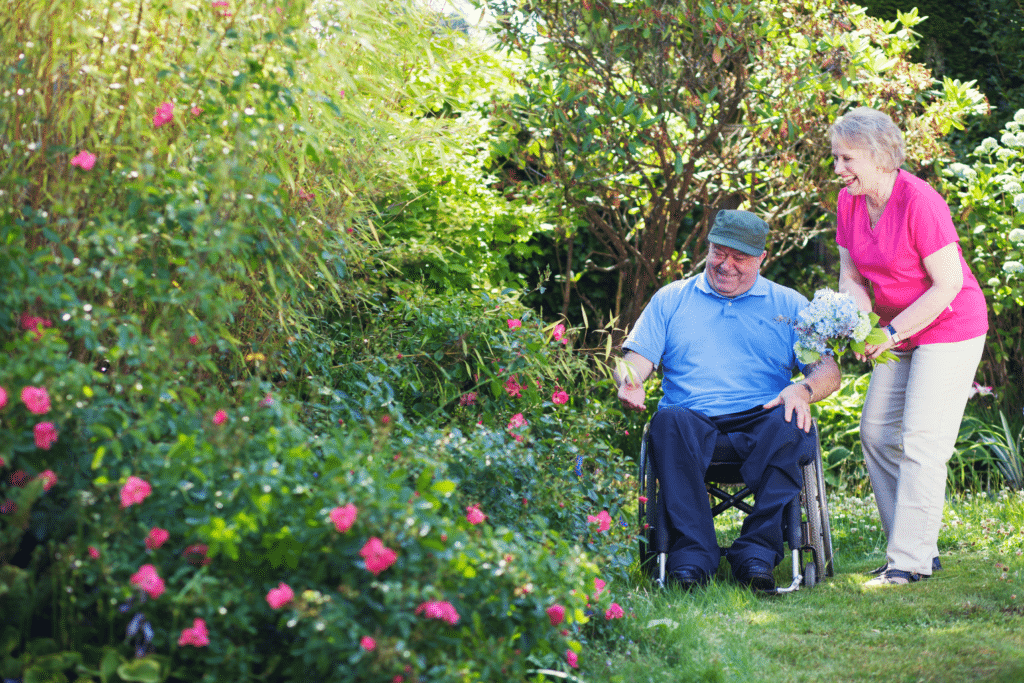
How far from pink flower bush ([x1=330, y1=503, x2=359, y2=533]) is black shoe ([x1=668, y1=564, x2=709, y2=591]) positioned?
1721 mm

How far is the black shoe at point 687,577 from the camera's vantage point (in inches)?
123

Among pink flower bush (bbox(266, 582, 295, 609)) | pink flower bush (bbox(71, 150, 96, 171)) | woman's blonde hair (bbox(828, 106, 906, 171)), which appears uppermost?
woman's blonde hair (bbox(828, 106, 906, 171))

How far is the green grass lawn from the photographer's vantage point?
243 cm

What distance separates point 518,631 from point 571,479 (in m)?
1.09

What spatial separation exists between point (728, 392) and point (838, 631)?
980 millimetres

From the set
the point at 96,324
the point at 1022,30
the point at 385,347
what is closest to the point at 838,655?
the point at 385,347

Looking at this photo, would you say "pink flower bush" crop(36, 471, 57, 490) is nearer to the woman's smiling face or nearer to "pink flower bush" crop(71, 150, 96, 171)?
"pink flower bush" crop(71, 150, 96, 171)

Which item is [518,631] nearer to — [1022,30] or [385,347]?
[385,347]

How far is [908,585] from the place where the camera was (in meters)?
3.25

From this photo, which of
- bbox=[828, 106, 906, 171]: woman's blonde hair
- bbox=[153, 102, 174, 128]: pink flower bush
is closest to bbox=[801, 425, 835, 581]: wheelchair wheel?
bbox=[828, 106, 906, 171]: woman's blonde hair

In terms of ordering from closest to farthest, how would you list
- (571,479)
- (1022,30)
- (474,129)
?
(571,479), (474,129), (1022,30)

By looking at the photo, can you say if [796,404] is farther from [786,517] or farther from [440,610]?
[440,610]

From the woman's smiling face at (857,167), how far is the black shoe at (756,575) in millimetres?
1356

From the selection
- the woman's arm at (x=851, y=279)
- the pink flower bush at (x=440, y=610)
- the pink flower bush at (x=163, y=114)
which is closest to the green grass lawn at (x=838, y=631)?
the pink flower bush at (x=440, y=610)
